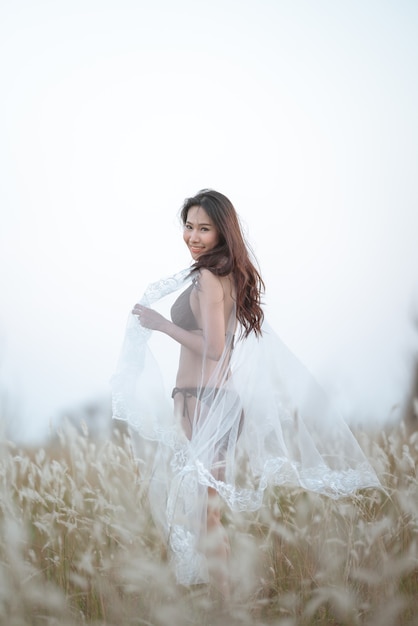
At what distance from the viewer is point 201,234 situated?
11.2 ft

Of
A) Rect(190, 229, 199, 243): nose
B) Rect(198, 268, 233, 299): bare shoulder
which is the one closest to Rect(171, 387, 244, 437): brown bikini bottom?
Rect(198, 268, 233, 299): bare shoulder

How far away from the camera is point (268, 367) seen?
140 inches

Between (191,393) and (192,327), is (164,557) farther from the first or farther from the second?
(192,327)

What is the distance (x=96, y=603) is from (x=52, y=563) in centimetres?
46

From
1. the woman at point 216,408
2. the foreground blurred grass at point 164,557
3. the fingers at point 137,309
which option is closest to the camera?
the foreground blurred grass at point 164,557

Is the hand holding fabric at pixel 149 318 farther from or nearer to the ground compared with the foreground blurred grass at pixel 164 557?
farther from the ground

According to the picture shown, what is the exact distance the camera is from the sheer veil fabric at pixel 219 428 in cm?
321

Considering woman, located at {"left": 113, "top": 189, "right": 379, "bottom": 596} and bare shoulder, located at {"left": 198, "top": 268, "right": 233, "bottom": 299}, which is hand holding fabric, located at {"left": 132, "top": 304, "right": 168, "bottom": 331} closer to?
woman, located at {"left": 113, "top": 189, "right": 379, "bottom": 596}

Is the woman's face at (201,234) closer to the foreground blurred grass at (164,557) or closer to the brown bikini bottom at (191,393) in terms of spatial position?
the brown bikini bottom at (191,393)

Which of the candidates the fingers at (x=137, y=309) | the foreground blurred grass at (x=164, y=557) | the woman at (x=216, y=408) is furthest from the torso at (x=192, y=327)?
the foreground blurred grass at (x=164, y=557)

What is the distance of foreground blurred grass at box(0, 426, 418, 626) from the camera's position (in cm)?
304

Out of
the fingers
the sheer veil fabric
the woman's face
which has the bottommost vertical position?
the sheer veil fabric

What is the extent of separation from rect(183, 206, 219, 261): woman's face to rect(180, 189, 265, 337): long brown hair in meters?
0.02

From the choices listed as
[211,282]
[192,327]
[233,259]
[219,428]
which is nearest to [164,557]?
[219,428]
